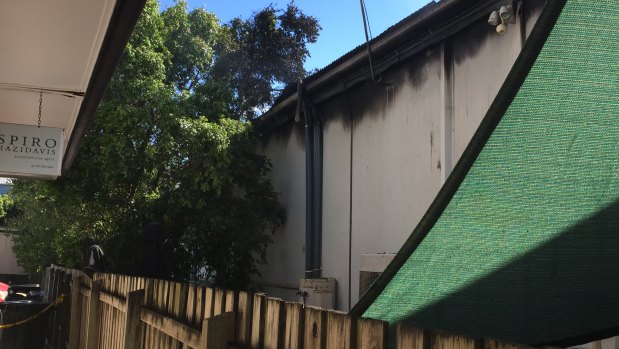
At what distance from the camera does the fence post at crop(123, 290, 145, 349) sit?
4840 millimetres

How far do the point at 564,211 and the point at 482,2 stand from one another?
4150 millimetres

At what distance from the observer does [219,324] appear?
3.03m

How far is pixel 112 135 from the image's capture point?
31.8ft

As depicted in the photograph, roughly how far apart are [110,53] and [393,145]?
3771 mm

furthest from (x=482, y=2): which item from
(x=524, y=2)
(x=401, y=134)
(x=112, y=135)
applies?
(x=112, y=135)

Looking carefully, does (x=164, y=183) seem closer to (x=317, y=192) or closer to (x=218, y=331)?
(x=317, y=192)

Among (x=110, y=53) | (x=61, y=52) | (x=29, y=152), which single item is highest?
Answer: (x=61, y=52)

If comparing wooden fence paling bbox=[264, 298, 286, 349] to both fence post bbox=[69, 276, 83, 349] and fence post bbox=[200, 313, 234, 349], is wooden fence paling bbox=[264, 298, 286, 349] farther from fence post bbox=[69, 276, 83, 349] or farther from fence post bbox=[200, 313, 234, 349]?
fence post bbox=[69, 276, 83, 349]

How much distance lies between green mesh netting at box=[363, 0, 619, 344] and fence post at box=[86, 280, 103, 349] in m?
5.01

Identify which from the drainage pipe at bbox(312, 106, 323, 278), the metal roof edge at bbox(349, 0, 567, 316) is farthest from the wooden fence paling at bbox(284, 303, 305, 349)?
the drainage pipe at bbox(312, 106, 323, 278)

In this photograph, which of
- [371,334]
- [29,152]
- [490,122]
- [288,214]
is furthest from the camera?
[288,214]

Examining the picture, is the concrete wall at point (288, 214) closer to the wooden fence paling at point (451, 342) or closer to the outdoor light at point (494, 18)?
the outdoor light at point (494, 18)

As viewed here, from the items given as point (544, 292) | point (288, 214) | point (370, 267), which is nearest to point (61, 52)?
point (370, 267)

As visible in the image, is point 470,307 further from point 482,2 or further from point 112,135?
point 112,135
